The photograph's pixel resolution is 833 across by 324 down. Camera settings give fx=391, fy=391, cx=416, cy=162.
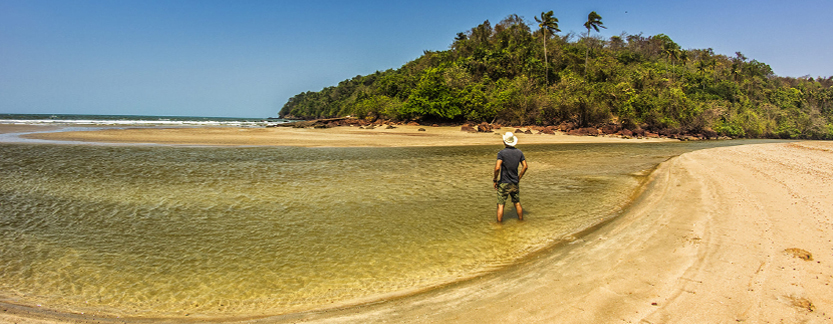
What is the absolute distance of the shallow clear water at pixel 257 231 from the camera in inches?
189

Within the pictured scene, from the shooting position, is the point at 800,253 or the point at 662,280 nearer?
the point at 662,280

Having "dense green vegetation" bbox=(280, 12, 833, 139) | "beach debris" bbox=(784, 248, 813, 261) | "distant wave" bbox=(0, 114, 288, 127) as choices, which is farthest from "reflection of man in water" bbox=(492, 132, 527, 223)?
"distant wave" bbox=(0, 114, 288, 127)

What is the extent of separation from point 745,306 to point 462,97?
136ft

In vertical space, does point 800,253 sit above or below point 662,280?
above

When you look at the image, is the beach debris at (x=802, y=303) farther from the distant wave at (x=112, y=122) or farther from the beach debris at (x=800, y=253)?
the distant wave at (x=112, y=122)

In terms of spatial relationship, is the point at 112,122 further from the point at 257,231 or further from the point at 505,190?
the point at 505,190

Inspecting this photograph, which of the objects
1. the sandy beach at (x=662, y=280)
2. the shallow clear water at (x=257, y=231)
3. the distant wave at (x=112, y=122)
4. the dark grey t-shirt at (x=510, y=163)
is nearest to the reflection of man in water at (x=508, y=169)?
the dark grey t-shirt at (x=510, y=163)

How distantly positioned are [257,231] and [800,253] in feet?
26.7

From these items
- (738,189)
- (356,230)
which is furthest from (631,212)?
(356,230)

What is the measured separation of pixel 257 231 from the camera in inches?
282

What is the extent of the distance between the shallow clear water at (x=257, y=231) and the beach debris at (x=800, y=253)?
9.28ft

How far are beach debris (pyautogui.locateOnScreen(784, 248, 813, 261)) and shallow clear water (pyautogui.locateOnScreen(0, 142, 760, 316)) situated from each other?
2828 mm

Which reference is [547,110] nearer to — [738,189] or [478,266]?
[738,189]

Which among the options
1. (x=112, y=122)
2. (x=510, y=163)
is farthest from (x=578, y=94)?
(x=112, y=122)
